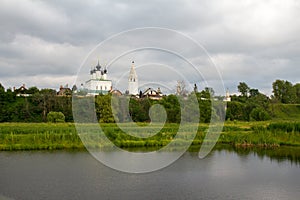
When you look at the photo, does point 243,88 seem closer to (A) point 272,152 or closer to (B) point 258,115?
(B) point 258,115

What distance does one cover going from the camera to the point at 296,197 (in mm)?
13516

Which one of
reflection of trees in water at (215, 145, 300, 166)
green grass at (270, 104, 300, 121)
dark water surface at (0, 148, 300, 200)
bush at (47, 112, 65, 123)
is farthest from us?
green grass at (270, 104, 300, 121)

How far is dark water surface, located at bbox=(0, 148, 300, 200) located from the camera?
13.7 m

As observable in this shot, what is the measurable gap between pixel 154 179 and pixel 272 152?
41.2 feet

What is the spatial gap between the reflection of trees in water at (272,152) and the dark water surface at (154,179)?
0.13 metres

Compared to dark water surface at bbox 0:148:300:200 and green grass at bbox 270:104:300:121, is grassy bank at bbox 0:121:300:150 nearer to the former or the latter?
dark water surface at bbox 0:148:300:200

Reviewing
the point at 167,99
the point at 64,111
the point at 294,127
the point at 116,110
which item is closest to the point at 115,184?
the point at 294,127

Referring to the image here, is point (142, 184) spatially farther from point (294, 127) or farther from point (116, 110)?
point (116, 110)

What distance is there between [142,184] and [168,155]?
29.2 feet

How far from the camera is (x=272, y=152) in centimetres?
2548

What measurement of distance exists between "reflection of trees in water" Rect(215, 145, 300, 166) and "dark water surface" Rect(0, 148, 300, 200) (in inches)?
5.0

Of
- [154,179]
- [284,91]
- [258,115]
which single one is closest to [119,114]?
[258,115]

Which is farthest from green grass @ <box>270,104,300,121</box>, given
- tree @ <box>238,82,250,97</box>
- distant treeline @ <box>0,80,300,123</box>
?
tree @ <box>238,82,250,97</box>

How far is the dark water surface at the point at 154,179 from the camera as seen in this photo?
540 inches
